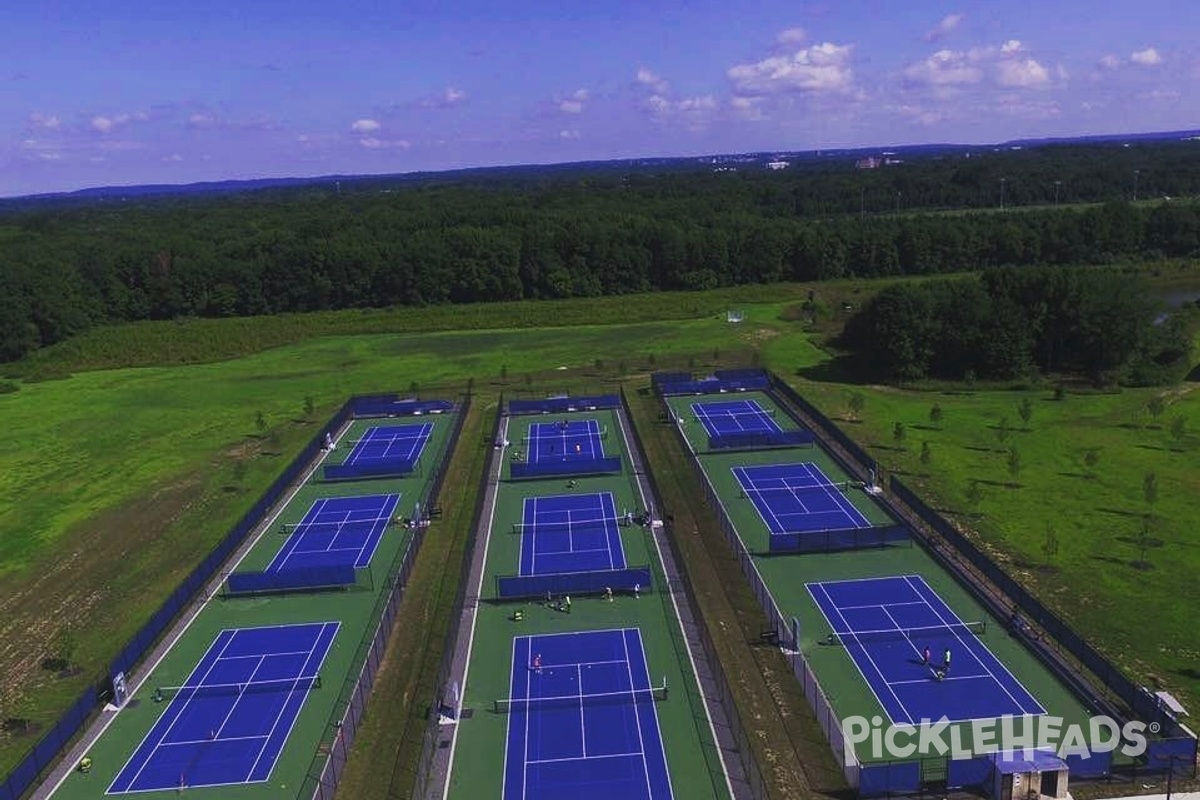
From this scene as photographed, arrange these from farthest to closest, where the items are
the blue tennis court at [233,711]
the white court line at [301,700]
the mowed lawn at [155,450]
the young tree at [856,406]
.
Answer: the young tree at [856,406] → the mowed lawn at [155,450] → the white court line at [301,700] → the blue tennis court at [233,711]

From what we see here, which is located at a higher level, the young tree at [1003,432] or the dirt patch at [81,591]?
the young tree at [1003,432]

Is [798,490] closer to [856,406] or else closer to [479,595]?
[856,406]

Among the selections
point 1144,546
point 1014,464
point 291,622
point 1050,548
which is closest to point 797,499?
point 1014,464

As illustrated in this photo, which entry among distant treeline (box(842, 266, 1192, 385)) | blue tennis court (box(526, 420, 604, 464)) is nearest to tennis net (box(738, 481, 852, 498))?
blue tennis court (box(526, 420, 604, 464))

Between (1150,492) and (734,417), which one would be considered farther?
(734,417)

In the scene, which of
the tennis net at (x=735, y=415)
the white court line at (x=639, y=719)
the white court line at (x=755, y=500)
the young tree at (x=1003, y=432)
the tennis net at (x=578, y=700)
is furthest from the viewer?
the tennis net at (x=735, y=415)

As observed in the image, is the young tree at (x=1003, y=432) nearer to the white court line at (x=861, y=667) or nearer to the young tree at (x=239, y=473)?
the white court line at (x=861, y=667)

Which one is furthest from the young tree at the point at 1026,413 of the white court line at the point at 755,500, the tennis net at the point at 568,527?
the tennis net at the point at 568,527
